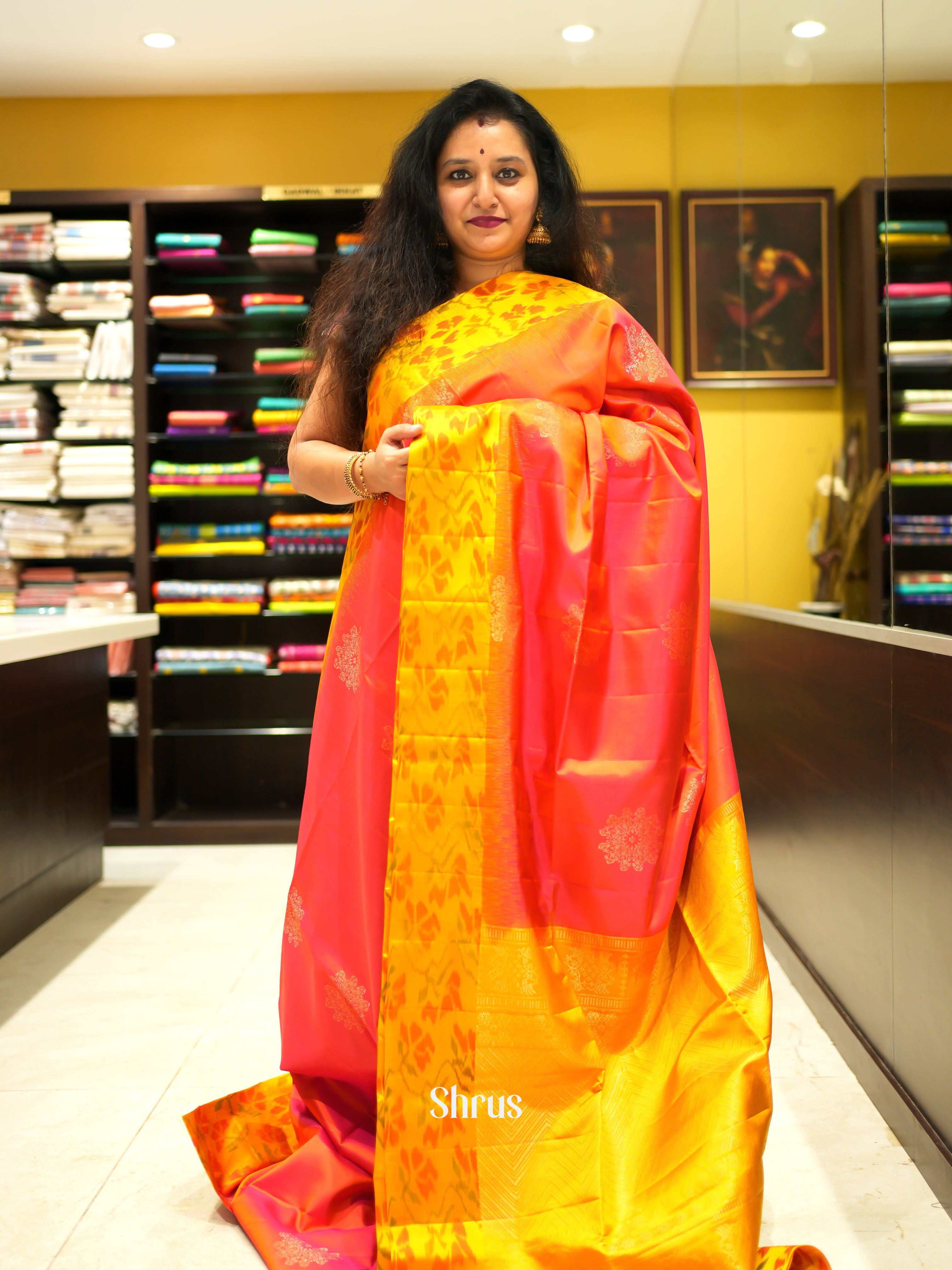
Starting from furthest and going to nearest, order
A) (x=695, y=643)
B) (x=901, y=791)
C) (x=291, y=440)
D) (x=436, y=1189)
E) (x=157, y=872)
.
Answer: (x=157, y=872) → (x=901, y=791) → (x=291, y=440) → (x=695, y=643) → (x=436, y=1189)

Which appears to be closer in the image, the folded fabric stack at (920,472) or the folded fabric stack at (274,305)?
the folded fabric stack at (920,472)

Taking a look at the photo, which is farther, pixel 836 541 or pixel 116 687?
pixel 116 687

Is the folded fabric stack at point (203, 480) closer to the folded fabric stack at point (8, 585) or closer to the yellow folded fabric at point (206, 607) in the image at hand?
the yellow folded fabric at point (206, 607)

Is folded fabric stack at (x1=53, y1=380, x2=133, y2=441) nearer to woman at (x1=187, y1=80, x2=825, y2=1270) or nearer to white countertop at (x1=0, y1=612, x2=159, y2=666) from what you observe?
white countertop at (x1=0, y1=612, x2=159, y2=666)

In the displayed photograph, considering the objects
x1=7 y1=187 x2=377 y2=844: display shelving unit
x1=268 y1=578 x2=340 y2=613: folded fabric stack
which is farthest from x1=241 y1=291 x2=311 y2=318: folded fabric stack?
x1=268 y1=578 x2=340 y2=613: folded fabric stack

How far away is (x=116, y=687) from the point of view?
13.8ft

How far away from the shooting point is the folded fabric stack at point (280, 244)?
3.79 meters

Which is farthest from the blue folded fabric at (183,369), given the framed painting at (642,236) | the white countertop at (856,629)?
the white countertop at (856,629)

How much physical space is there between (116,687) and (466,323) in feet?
10.4

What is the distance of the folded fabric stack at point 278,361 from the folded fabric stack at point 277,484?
37 cm

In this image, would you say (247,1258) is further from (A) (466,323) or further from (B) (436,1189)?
(A) (466,323)

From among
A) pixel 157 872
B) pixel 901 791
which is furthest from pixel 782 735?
pixel 157 872

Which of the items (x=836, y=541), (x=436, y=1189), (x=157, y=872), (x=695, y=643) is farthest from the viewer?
(x=157, y=872)

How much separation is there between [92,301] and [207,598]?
3.88 ft
